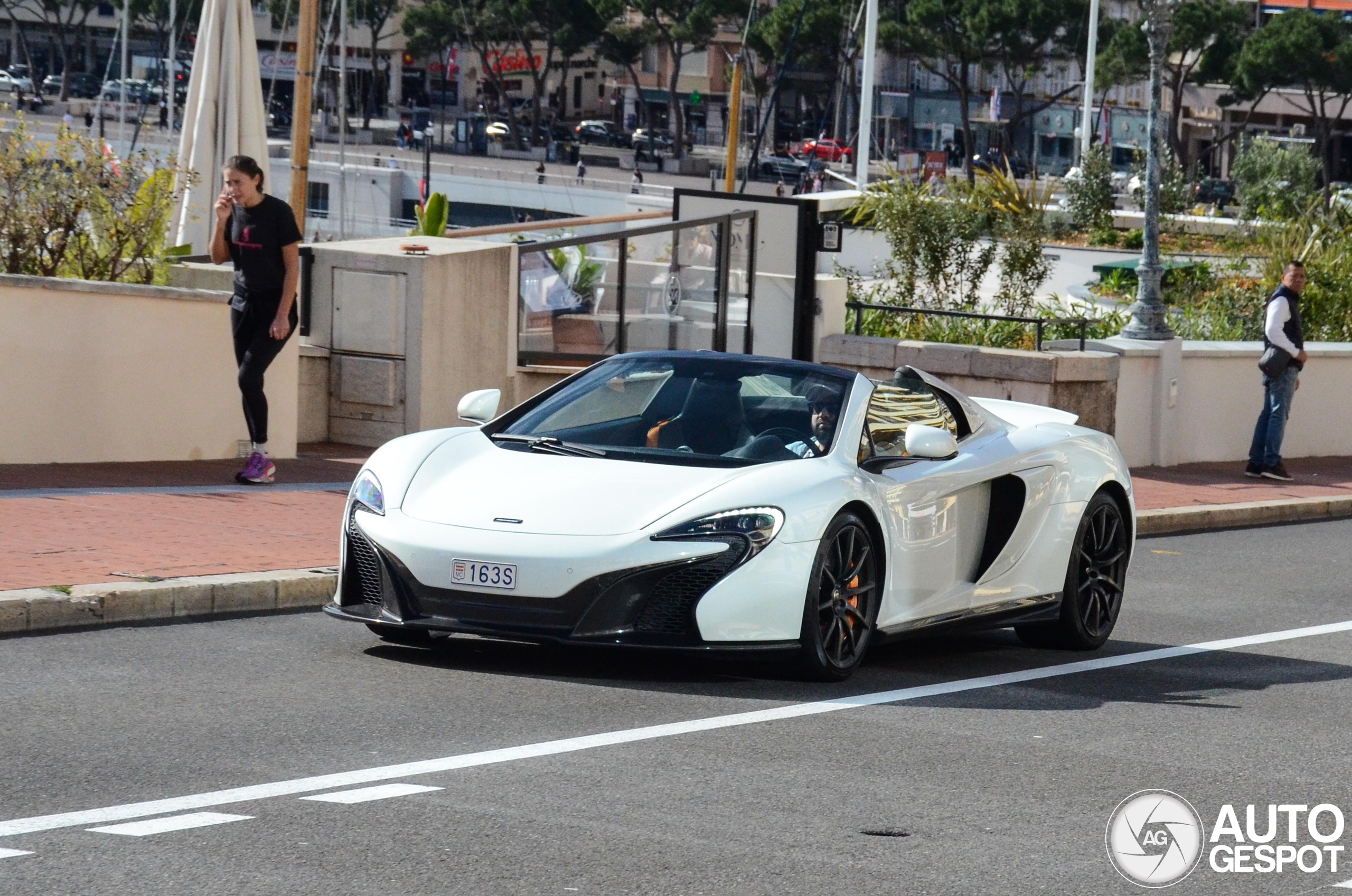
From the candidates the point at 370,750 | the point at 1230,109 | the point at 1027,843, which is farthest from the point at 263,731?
the point at 1230,109

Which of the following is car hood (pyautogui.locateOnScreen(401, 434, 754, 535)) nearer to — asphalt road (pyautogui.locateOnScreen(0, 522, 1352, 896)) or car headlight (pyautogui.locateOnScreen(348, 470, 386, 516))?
car headlight (pyautogui.locateOnScreen(348, 470, 386, 516))

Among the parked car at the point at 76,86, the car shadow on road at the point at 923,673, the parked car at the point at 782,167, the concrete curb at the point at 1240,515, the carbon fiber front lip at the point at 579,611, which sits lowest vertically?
the concrete curb at the point at 1240,515

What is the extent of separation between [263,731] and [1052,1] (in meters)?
88.9

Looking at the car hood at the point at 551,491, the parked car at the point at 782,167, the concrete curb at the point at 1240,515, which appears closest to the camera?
the car hood at the point at 551,491

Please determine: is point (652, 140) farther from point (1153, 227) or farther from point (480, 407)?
point (480, 407)

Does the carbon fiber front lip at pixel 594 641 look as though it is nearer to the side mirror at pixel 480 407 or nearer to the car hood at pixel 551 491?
the car hood at pixel 551 491

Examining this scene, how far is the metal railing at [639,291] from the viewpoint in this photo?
15.6 metres

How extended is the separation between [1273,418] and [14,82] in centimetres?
8585

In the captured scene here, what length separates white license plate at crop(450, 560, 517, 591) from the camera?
7125 mm

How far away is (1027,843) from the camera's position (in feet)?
17.8

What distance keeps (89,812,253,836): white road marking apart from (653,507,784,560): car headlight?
2328 millimetres

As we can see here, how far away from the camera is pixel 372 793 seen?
18.2ft

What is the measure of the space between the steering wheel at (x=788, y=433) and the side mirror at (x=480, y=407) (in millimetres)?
1171

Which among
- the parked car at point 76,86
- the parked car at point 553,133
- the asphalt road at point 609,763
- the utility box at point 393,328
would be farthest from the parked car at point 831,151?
the asphalt road at point 609,763
